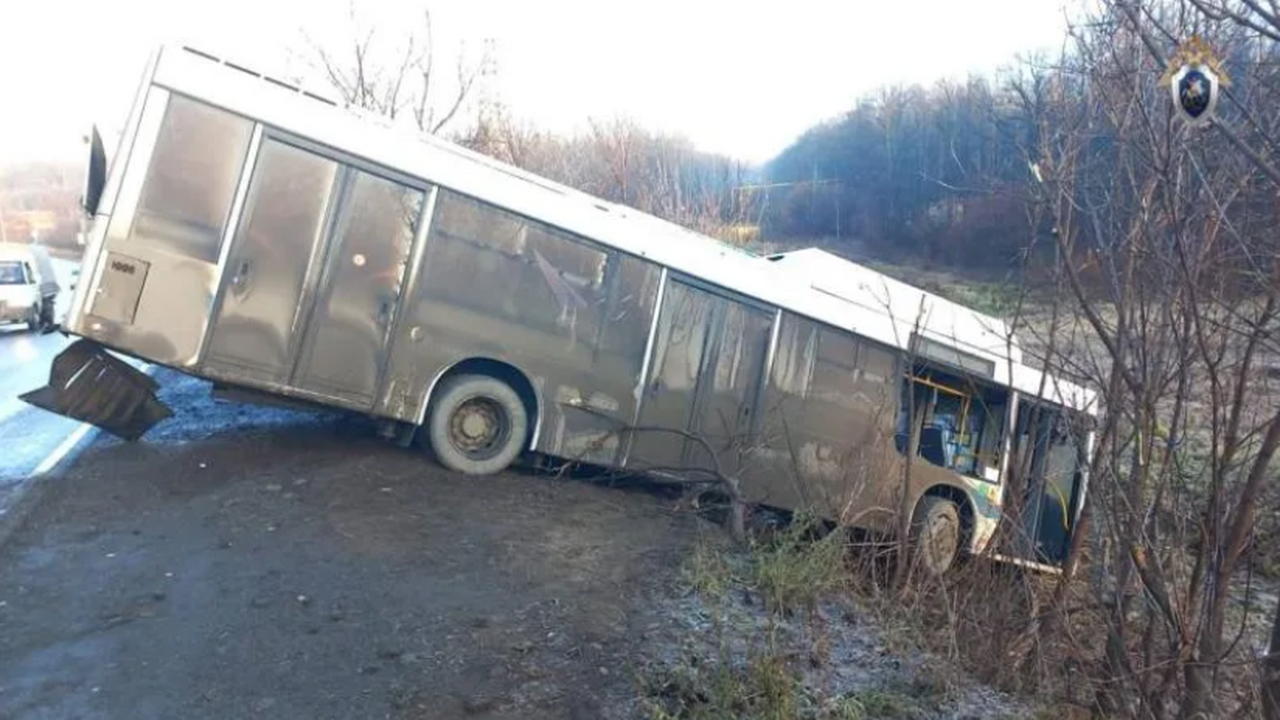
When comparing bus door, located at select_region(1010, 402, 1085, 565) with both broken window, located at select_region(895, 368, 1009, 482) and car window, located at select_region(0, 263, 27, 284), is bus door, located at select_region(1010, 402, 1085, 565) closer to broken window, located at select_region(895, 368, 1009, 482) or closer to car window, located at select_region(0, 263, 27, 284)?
broken window, located at select_region(895, 368, 1009, 482)

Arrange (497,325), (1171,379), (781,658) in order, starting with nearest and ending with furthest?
(781,658)
(1171,379)
(497,325)

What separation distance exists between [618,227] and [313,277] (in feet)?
8.65

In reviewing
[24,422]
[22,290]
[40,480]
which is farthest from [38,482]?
[22,290]

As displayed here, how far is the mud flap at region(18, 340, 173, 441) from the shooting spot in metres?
7.54

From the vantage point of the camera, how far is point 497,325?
338 inches

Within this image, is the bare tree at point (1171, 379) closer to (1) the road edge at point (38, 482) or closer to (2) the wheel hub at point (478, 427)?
(2) the wheel hub at point (478, 427)

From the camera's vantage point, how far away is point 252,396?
7.89 metres

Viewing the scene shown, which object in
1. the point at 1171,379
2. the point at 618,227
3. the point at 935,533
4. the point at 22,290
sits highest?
the point at 618,227

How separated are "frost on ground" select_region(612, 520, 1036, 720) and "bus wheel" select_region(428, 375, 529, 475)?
2.73 m

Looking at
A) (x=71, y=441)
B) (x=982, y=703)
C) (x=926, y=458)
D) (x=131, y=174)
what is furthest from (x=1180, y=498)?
(x=71, y=441)

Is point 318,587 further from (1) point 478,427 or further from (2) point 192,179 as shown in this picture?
(2) point 192,179

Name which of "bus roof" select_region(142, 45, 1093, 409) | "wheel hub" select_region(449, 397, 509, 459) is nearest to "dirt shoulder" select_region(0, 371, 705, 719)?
"wheel hub" select_region(449, 397, 509, 459)

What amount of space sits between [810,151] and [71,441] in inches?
1903

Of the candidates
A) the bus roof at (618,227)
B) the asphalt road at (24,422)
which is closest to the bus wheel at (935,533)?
the bus roof at (618,227)
